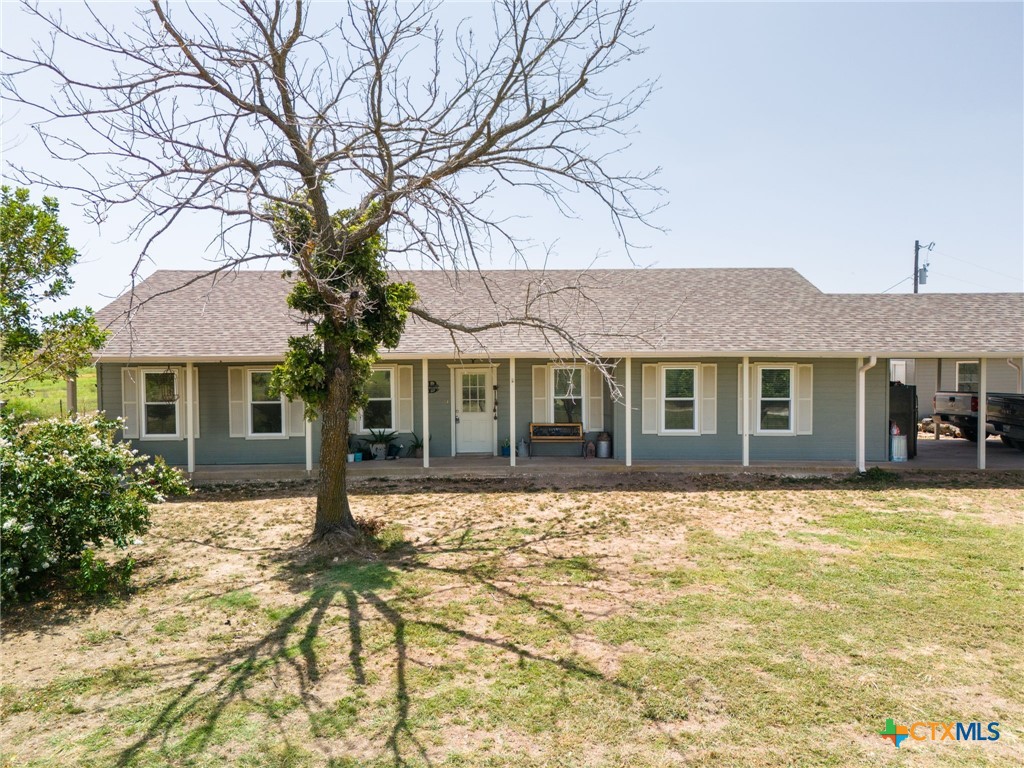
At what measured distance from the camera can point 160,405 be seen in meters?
13.2

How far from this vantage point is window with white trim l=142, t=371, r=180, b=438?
13.2m

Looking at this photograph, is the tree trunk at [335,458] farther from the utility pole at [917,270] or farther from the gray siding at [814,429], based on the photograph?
the utility pole at [917,270]

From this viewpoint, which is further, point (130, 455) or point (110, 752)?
point (130, 455)

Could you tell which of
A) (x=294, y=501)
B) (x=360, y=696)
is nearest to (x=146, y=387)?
(x=294, y=501)

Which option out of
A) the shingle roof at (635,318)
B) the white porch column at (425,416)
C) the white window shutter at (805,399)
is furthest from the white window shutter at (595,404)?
the white window shutter at (805,399)

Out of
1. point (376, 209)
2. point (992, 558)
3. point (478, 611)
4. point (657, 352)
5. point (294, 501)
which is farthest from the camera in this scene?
point (657, 352)

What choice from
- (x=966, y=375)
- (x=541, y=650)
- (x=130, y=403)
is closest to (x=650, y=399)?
(x=541, y=650)

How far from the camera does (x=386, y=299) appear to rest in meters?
8.52

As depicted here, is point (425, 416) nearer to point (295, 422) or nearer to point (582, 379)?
point (295, 422)

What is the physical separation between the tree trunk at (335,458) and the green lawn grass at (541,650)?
0.61m

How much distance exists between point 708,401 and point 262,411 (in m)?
9.71

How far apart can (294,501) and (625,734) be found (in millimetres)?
8372

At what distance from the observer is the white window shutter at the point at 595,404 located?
46.4 ft

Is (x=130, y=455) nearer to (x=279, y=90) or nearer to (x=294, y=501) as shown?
(x=294, y=501)
